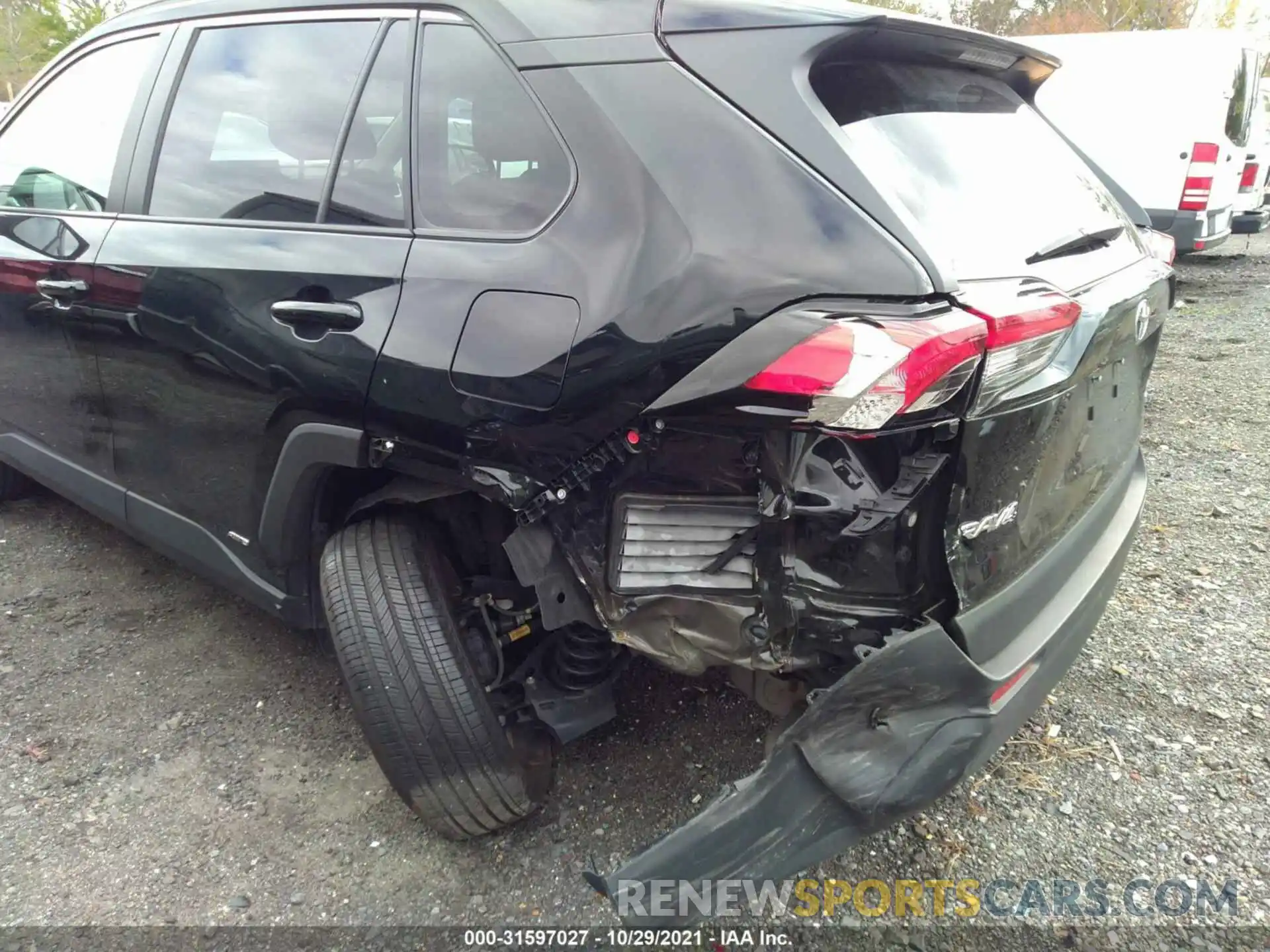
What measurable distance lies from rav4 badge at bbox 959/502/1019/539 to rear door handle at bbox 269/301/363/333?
1326mm

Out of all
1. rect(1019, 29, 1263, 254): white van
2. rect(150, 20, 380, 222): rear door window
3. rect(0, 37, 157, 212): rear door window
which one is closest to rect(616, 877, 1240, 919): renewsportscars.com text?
rect(150, 20, 380, 222): rear door window

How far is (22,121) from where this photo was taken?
3111 millimetres

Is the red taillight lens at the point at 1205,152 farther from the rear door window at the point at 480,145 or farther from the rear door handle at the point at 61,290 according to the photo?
the rear door handle at the point at 61,290

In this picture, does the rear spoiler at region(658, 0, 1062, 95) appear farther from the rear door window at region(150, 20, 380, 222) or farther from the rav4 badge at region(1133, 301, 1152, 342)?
the rear door window at region(150, 20, 380, 222)

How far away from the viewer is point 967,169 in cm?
179

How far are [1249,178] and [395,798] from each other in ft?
36.6

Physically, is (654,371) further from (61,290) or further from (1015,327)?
(61,290)

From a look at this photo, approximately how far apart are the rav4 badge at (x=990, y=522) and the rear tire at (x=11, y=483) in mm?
4060

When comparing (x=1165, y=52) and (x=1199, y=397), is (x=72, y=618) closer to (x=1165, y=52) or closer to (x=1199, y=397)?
(x=1199, y=397)

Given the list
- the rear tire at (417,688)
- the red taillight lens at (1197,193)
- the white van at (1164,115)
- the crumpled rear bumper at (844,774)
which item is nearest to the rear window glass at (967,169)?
the crumpled rear bumper at (844,774)

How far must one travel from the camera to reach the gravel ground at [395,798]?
1999 millimetres

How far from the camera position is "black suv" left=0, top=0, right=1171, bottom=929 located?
4.82 ft

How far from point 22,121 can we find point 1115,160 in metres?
8.72

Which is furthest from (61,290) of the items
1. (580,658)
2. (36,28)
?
(36,28)
